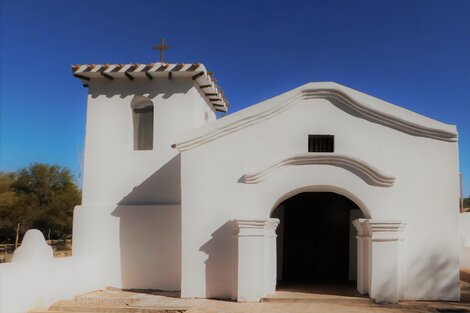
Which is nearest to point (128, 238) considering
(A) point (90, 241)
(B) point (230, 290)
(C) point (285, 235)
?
(A) point (90, 241)

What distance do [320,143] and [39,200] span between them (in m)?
31.7

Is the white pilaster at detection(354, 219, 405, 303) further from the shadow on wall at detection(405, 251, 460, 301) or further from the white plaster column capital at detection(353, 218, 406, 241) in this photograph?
the shadow on wall at detection(405, 251, 460, 301)

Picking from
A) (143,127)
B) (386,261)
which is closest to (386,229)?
(386,261)

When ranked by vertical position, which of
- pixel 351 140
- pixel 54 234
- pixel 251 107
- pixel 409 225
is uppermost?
pixel 251 107

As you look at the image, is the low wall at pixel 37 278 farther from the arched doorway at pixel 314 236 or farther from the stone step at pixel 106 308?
the arched doorway at pixel 314 236

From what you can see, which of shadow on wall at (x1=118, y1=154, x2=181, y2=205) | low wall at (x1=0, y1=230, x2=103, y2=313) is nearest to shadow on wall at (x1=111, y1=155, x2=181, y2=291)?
shadow on wall at (x1=118, y1=154, x2=181, y2=205)

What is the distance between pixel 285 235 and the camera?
15.4m

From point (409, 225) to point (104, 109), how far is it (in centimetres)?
918

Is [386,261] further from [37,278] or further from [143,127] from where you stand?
[143,127]

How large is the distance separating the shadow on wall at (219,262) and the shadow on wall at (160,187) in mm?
2771

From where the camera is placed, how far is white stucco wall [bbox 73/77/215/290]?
44.8 feet

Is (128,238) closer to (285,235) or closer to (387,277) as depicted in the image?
(285,235)

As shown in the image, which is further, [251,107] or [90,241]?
[90,241]

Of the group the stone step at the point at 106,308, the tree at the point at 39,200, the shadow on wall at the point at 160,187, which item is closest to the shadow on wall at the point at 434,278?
the stone step at the point at 106,308
